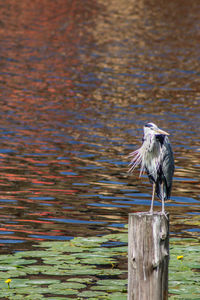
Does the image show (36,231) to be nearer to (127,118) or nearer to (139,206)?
(139,206)

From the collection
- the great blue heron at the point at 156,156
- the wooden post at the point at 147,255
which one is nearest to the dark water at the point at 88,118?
the great blue heron at the point at 156,156

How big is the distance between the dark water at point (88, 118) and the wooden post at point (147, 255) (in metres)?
3.56

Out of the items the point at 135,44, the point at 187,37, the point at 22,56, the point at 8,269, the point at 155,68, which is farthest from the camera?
the point at 187,37

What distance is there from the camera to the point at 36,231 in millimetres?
10562

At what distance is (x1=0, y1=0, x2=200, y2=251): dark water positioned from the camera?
11711 millimetres

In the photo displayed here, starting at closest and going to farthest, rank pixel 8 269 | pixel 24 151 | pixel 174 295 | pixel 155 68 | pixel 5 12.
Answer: pixel 174 295
pixel 8 269
pixel 24 151
pixel 155 68
pixel 5 12

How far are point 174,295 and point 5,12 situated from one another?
41.9m

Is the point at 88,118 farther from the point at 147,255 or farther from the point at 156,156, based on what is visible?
the point at 147,255

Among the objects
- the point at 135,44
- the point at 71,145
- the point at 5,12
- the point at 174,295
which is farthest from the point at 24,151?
the point at 5,12

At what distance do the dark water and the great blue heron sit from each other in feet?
9.42

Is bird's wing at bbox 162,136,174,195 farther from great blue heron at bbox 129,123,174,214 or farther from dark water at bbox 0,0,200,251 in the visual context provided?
dark water at bbox 0,0,200,251

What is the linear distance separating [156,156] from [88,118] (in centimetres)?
1283

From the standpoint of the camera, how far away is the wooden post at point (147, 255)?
629cm

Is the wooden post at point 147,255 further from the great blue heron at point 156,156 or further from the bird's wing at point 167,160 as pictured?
the bird's wing at point 167,160
